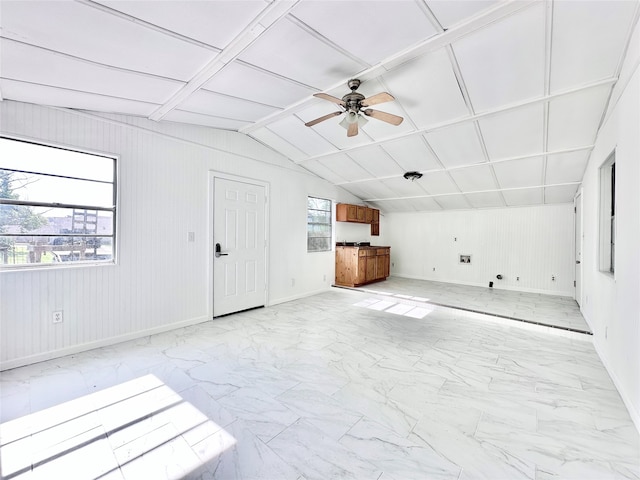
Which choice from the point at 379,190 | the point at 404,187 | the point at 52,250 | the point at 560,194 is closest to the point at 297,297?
the point at 379,190

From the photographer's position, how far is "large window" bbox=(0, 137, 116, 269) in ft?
9.05

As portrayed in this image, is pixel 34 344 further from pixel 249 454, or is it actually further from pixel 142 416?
pixel 249 454

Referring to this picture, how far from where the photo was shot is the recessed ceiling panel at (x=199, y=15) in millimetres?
1794

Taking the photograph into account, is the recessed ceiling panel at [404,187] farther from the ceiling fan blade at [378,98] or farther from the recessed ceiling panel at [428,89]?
the ceiling fan blade at [378,98]

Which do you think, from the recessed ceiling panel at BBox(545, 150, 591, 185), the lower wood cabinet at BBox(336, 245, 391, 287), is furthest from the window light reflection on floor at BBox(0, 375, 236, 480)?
the recessed ceiling panel at BBox(545, 150, 591, 185)

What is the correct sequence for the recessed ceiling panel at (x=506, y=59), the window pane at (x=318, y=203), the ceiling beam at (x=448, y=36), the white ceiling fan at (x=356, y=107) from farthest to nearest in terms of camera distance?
the window pane at (x=318, y=203) → the white ceiling fan at (x=356, y=107) → the recessed ceiling panel at (x=506, y=59) → the ceiling beam at (x=448, y=36)

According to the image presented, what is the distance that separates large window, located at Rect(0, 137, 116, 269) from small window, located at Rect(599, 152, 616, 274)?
5.61 metres

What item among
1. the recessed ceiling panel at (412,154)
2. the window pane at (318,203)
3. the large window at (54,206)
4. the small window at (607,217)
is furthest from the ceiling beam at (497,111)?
the large window at (54,206)

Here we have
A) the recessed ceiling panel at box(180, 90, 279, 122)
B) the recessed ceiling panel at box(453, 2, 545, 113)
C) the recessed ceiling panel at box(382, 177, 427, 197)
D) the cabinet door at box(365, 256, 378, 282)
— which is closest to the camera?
the recessed ceiling panel at box(453, 2, 545, 113)

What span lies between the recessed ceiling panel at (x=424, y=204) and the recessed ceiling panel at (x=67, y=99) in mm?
5705

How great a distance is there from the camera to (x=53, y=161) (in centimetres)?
299

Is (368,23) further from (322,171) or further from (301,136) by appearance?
(322,171)

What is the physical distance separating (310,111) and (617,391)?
4203 mm

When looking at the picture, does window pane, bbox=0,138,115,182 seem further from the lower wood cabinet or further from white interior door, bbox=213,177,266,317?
the lower wood cabinet
